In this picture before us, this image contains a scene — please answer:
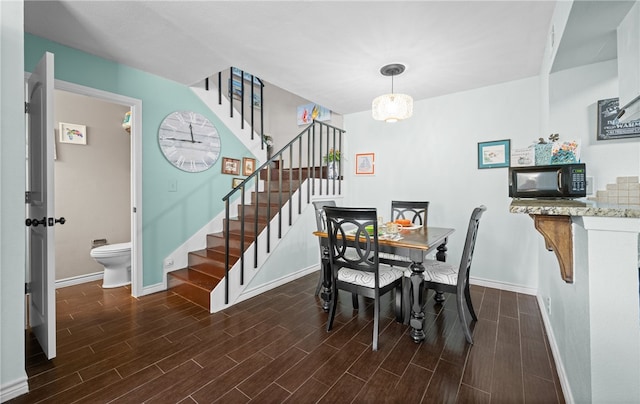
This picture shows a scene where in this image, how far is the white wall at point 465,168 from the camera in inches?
116

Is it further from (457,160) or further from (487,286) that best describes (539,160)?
(487,286)

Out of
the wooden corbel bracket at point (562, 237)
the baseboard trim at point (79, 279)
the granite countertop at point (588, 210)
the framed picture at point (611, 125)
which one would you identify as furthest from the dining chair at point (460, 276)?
the baseboard trim at point (79, 279)

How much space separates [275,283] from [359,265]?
4.80 feet

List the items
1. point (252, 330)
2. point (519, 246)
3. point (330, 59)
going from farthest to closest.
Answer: point (519, 246), point (330, 59), point (252, 330)

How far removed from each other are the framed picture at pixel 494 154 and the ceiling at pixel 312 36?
2.26ft

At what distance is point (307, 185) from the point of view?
3549 millimetres

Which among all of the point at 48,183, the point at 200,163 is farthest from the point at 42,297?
the point at 200,163

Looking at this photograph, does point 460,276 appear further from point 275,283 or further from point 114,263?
point 114,263

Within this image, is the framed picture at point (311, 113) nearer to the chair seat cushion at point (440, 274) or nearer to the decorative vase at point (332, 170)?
the decorative vase at point (332, 170)

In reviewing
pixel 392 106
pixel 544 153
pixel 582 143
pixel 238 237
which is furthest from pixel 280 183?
pixel 582 143

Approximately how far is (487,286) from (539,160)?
1.89 m

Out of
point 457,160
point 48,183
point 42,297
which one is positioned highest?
point 457,160

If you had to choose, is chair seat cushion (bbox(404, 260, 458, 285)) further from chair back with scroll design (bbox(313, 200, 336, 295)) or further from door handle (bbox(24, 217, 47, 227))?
door handle (bbox(24, 217, 47, 227))

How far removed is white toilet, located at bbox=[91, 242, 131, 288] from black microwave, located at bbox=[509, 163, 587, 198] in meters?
3.78
